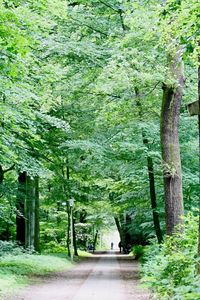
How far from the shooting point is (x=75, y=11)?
51.5 feet

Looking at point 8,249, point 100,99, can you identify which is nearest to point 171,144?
point 100,99

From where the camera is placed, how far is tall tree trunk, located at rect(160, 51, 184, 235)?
12.3 m

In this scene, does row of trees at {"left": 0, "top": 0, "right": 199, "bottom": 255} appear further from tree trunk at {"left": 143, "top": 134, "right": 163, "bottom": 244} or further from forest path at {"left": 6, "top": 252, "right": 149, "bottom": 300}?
forest path at {"left": 6, "top": 252, "right": 149, "bottom": 300}

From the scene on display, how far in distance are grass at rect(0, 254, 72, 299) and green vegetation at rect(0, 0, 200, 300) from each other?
32.3 inches

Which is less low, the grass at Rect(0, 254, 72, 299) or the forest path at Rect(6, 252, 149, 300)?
the grass at Rect(0, 254, 72, 299)

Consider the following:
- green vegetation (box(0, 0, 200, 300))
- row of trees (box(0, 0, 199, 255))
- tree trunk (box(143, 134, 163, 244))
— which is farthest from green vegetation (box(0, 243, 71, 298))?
tree trunk (box(143, 134, 163, 244))

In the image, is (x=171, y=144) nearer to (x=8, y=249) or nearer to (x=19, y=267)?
(x=19, y=267)

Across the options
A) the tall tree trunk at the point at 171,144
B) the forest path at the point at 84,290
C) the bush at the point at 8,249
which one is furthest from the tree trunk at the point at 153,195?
the bush at the point at 8,249

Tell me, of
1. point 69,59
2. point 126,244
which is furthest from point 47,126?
point 126,244

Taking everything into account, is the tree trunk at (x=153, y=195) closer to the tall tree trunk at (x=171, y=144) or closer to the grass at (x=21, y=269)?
the tall tree trunk at (x=171, y=144)

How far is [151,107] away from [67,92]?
360 cm

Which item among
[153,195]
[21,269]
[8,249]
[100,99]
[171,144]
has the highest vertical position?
[100,99]

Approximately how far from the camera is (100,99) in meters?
17.3

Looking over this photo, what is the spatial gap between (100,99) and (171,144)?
17.3 feet
